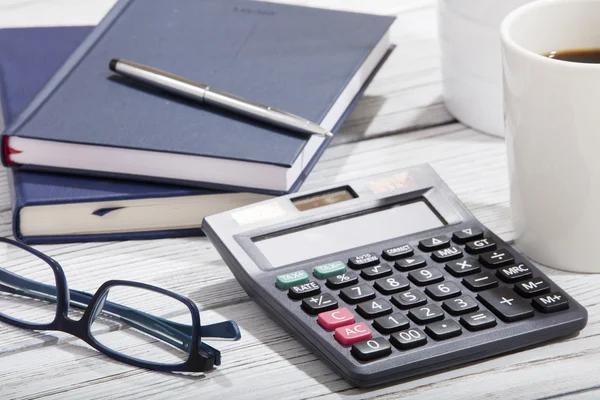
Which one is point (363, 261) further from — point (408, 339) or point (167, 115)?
→ point (167, 115)

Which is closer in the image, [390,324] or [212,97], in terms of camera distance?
[390,324]

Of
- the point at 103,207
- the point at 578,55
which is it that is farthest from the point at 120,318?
the point at 578,55

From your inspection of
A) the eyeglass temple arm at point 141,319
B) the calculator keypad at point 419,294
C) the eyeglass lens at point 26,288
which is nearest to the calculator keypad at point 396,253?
the calculator keypad at point 419,294

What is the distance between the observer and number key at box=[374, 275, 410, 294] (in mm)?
636

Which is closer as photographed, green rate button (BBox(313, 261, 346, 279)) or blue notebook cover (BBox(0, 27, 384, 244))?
green rate button (BBox(313, 261, 346, 279))

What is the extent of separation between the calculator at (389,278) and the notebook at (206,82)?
0.20ft

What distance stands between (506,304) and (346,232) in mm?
137

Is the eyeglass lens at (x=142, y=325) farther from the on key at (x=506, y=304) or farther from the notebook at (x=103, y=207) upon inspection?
the on key at (x=506, y=304)

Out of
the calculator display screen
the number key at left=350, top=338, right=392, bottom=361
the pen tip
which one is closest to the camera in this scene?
the number key at left=350, top=338, right=392, bottom=361

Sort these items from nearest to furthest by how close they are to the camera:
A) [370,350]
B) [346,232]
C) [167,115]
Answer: [370,350] → [346,232] → [167,115]

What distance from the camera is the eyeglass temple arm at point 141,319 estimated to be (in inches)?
25.2

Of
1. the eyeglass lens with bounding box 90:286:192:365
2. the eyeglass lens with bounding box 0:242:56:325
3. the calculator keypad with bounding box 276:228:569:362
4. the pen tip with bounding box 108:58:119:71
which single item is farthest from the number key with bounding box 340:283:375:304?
the pen tip with bounding box 108:58:119:71

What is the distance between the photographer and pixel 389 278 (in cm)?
65

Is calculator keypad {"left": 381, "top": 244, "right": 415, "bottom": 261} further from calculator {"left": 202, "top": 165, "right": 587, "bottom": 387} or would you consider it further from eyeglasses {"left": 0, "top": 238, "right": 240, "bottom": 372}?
eyeglasses {"left": 0, "top": 238, "right": 240, "bottom": 372}
